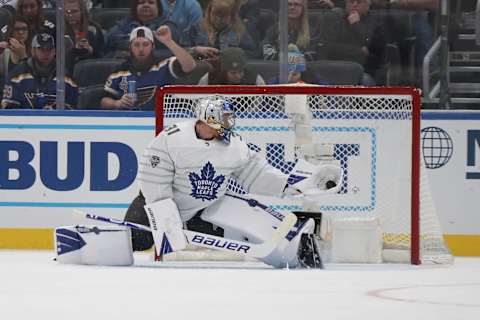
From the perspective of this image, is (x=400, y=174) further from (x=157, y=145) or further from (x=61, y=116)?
(x=61, y=116)

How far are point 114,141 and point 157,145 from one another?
1558 millimetres

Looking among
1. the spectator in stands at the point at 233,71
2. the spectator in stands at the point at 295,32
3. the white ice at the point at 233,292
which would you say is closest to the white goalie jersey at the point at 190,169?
the white ice at the point at 233,292

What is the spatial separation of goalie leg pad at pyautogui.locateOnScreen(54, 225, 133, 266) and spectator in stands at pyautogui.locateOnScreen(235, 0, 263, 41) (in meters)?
1.85

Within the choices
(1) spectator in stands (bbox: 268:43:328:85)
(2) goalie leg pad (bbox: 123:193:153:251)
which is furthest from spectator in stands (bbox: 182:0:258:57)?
(2) goalie leg pad (bbox: 123:193:153:251)

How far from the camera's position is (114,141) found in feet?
26.3

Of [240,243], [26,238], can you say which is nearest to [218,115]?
[240,243]

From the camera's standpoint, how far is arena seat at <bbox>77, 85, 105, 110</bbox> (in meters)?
8.02

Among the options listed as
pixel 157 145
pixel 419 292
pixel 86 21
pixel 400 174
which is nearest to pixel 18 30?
pixel 86 21

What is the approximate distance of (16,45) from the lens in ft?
26.3

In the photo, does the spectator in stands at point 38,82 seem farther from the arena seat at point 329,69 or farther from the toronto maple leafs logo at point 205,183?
the toronto maple leafs logo at point 205,183

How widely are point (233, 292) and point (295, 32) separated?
3250 millimetres

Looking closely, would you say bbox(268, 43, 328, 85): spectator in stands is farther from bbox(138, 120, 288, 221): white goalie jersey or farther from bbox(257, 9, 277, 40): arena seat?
bbox(138, 120, 288, 221): white goalie jersey

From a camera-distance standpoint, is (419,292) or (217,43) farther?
(217,43)

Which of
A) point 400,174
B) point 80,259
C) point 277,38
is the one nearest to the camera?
point 80,259
